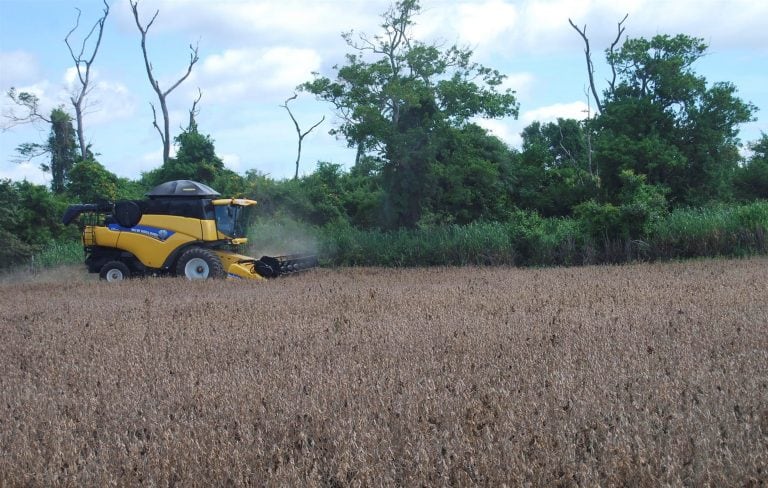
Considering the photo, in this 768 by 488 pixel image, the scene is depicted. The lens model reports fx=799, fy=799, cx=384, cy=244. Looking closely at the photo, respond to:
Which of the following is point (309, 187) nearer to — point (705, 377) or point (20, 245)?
point (20, 245)

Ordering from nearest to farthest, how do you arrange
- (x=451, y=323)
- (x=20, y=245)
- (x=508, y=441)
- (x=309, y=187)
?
(x=508, y=441) < (x=451, y=323) < (x=20, y=245) < (x=309, y=187)

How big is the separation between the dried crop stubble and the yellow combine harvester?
7.01m

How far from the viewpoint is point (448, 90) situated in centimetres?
2369

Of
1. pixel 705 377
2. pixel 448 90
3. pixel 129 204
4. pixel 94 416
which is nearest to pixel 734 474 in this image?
pixel 705 377

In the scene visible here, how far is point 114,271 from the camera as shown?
18.2 metres

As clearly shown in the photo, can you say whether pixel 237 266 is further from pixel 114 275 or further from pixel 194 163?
pixel 194 163

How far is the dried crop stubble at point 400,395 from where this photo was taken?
161 inches

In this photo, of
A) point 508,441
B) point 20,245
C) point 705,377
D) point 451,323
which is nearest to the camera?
point 508,441

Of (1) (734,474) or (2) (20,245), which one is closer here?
(1) (734,474)

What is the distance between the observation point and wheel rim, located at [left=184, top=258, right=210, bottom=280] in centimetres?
1756

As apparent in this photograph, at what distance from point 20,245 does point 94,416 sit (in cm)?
2086

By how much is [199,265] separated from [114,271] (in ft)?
7.08

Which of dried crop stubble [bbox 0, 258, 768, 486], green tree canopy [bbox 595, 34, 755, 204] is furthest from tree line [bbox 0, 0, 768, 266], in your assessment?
dried crop stubble [bbox 0, 258, 768, 486]

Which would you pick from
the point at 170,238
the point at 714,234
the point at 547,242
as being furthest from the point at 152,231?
the point at 714,234
